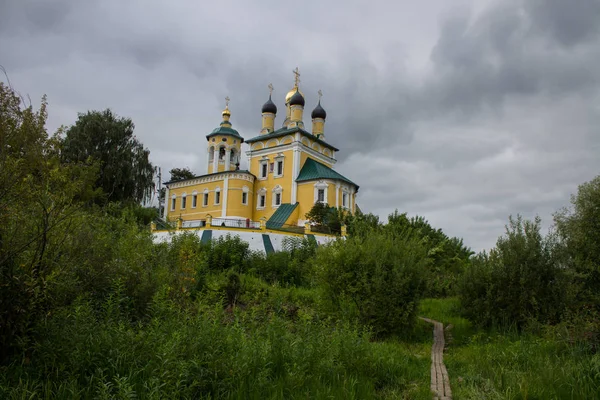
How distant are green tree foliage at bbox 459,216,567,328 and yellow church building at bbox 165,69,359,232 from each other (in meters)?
23.0

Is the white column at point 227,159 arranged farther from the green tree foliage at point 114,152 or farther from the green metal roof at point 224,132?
the green tree foliage at point 114,152

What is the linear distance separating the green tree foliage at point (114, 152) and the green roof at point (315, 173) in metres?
11.1

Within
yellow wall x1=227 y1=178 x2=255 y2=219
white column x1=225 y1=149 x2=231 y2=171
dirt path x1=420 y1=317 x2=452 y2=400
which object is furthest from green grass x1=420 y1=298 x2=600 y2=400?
white column x1=225 y1=149 x2=231 y2=171

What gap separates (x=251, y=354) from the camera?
5.01m

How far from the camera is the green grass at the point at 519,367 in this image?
5.27 m

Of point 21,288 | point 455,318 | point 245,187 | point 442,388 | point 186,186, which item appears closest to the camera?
point 21,288

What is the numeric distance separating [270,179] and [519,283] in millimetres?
28983

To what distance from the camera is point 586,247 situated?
314 inches

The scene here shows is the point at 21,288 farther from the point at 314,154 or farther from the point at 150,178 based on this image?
the point at 314,154

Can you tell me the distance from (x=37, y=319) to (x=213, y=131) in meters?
37.8

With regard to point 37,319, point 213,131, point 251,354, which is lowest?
point 251,354

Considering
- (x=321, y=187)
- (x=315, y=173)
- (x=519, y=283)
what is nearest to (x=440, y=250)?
(x=519, y=283)

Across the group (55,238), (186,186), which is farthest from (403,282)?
(186,186)

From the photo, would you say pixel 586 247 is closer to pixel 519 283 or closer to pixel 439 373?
pixel 519 283
